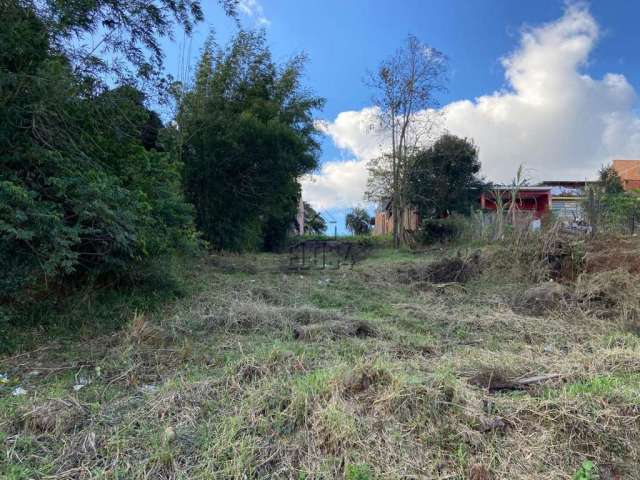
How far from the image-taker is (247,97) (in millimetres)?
9734

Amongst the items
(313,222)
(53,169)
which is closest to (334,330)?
(53,169)

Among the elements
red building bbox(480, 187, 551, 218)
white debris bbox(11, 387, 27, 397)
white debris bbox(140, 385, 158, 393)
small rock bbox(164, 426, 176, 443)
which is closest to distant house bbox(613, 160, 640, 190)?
red building bbox(480, 187, 551, 218)

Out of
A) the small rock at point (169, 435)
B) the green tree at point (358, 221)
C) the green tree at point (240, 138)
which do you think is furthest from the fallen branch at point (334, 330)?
the green tree at point (358, 221)

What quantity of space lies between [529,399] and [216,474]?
1.47 metres

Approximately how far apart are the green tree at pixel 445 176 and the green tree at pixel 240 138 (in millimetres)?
5771

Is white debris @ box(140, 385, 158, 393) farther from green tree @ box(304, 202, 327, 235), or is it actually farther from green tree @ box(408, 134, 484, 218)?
green tree @ box(304, 202, 327, 235)

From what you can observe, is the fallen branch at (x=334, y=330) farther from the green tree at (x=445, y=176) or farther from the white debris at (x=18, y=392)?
the green tree at (x=445, y=176)

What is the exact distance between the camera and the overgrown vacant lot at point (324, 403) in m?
1.64

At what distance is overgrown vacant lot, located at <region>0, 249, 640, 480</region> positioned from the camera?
1.64 m

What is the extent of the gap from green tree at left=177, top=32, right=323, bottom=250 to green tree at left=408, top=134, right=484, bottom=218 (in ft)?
18.9

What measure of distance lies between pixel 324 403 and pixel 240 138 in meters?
7.65

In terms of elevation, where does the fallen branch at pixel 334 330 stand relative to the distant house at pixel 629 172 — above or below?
below

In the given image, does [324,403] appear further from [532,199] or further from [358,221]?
[358,221]

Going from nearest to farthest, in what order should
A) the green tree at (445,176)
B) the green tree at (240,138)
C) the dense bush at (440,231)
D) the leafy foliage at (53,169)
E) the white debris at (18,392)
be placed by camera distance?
the white debris at (18,392) → the leafy foliage at (53,169) → the green tree at (240,138) → the dense bush at (440,231) → the green tree at (445,176)
